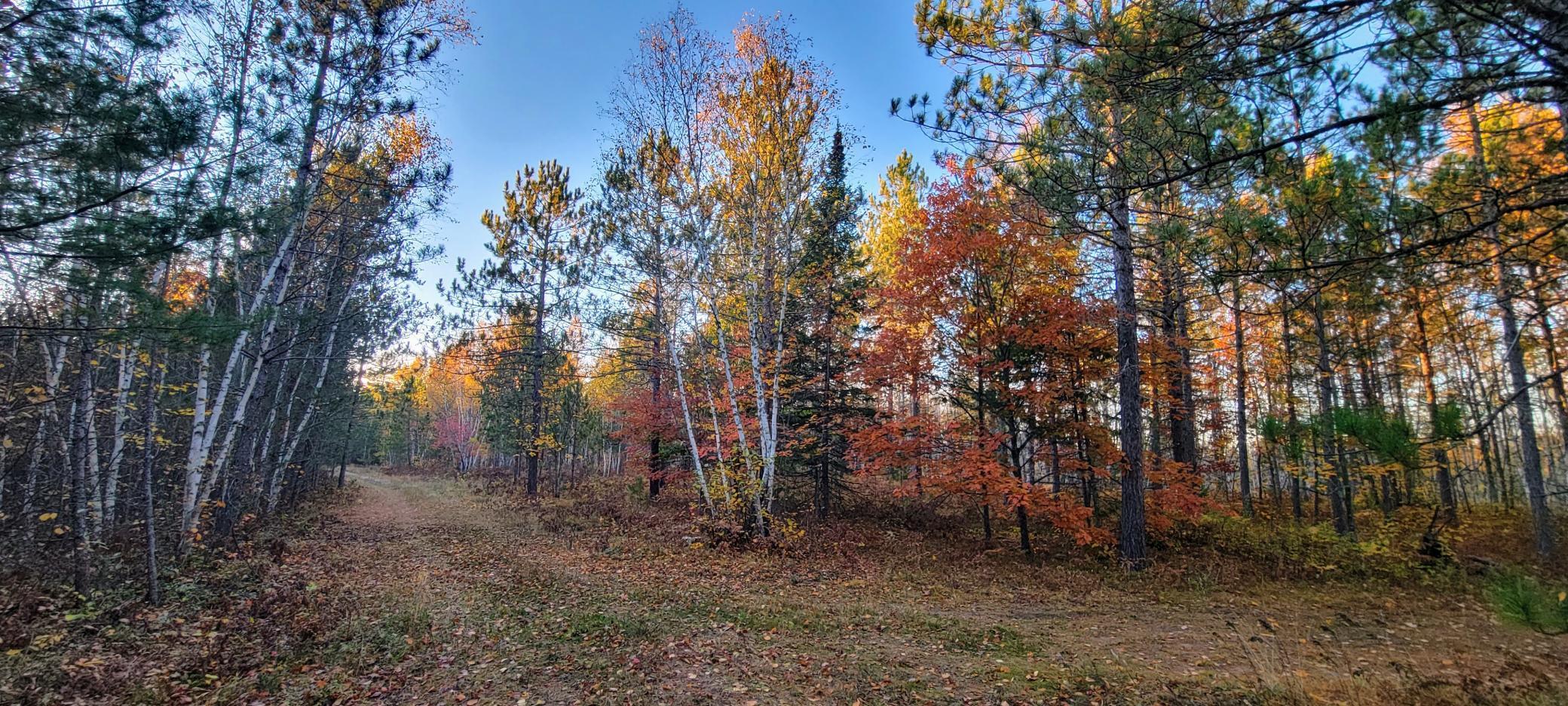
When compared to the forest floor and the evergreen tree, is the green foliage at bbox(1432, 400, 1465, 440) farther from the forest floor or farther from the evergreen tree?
the evergreen tree

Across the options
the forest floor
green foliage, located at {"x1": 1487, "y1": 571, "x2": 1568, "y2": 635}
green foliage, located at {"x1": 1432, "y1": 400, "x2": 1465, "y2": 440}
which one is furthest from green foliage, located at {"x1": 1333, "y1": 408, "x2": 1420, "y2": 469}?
the forest floor

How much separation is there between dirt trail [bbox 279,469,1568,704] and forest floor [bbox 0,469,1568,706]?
33 millimetres

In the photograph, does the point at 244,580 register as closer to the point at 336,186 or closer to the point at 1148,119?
the point at 336,186

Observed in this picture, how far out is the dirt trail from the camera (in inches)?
184

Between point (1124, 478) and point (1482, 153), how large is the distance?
21.4 ft

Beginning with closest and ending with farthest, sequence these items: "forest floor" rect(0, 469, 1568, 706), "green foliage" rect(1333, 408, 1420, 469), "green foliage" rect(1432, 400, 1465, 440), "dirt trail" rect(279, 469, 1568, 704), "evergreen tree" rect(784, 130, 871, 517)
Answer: "green foliage" rect(1432, 400, 1465, 440) < "green foliage" rect(1333, 408, 1420, 469) < "forest floor" rect(0, 469, 1568, 706) < "dirt trail" rect(279, 469, 1568, 704) < "evergreen tree" rect(784, 130, 871, 517)

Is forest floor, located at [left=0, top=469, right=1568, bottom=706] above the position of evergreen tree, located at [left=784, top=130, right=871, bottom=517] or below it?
below

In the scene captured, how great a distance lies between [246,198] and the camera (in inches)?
221

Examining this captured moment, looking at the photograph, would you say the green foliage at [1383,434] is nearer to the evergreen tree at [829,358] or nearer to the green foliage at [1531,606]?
the green foliage at [1531,606]

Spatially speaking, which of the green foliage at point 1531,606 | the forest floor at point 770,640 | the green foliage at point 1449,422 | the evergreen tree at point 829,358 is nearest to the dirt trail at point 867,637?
the forest floor at point 770,640

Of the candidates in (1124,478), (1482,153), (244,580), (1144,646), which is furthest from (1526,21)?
(244,580)

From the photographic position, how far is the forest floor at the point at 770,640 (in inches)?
179

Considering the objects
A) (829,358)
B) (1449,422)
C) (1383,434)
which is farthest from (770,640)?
(829,358)

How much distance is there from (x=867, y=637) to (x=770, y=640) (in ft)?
3.40
